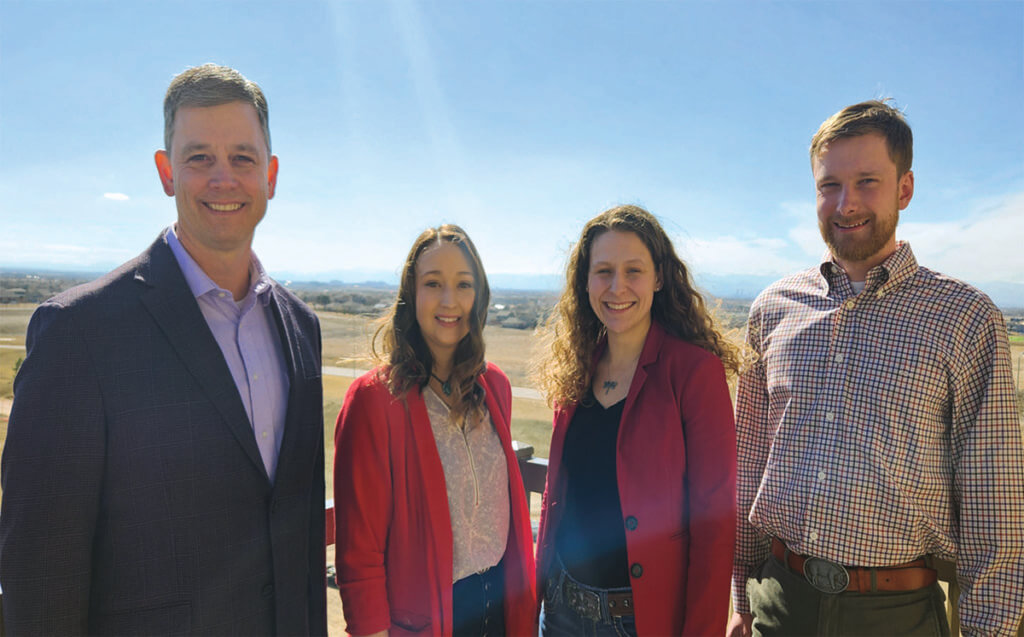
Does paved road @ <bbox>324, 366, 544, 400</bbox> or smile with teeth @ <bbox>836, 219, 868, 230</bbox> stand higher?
smile with teeth @ <bbox>836, 219, 868, 230</bbox>

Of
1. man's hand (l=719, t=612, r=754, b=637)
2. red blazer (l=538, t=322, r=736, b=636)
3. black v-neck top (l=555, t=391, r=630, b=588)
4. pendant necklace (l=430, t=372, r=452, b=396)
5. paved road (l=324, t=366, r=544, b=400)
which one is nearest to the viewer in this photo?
red blazer (l=538, t=322, r=736, b=636)

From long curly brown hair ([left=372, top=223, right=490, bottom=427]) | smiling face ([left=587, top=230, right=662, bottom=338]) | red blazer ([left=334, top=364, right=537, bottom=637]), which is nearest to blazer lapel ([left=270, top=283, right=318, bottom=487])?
red blazer ([left=334, top=364, right=537, bottom=637])

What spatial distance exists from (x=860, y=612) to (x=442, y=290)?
67.6 inches

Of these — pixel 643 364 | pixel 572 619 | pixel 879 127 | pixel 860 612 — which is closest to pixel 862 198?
pixel 879 127

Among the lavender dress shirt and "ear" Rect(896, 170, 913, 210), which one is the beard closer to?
"ear" Rect(896, 170, 913, 210)

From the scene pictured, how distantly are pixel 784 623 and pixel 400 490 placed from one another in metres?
1.39

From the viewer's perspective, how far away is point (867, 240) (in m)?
2.10

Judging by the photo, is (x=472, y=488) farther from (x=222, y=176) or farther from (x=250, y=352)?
(x=222, y=176)

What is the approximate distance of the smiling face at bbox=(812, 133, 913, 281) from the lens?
208cm

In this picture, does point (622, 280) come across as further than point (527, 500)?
No

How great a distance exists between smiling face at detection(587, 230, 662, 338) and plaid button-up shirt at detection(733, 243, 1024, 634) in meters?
0.63

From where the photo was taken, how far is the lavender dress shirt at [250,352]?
1.69 metres

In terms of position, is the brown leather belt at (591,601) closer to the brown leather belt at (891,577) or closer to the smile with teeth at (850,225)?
the brown leather belt at (891,577)

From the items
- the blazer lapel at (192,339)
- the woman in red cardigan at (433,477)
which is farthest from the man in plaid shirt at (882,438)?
the blazer lapel at (192,339)
